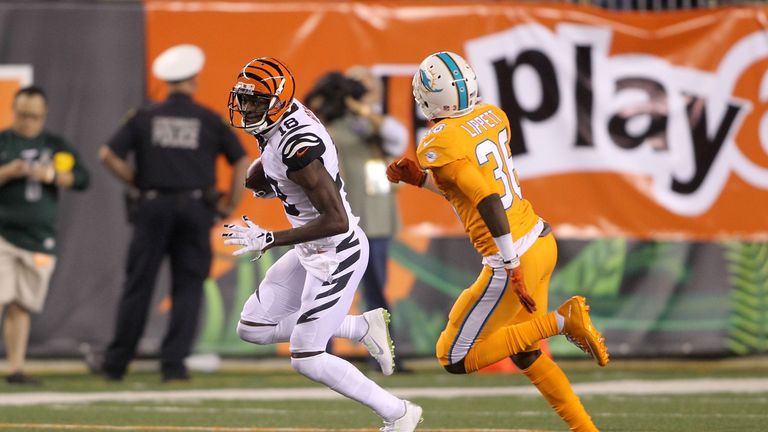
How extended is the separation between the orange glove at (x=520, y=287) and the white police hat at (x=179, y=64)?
13.9 ft

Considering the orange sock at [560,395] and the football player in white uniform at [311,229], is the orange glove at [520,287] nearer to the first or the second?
the orange sock at [560,395]

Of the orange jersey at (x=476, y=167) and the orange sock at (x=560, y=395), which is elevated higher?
the orange jersey at (x=476, y=167)

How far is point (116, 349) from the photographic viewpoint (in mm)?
10289

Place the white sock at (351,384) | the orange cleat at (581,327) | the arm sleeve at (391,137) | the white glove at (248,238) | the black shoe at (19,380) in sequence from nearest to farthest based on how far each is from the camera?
1. the white glove at (248,238)
2. the white sock at (351,384)
3. the orange cleat at (581,327)
4. the black shoe at (19,380)
5. the arm sleeve at (391,137)

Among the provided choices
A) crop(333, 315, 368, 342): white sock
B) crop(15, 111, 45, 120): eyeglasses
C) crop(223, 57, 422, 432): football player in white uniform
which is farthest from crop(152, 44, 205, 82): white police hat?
crop(333, 315, 368, 342): white sock

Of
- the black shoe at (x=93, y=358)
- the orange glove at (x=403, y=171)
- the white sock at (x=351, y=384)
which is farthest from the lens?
the black shoe at (x=93, y=358)

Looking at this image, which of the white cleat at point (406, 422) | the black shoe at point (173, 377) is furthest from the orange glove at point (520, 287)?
the black shoe at point (173, 377)

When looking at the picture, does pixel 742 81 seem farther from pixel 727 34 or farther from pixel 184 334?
pixel 184 334

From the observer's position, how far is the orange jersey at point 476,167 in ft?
22.1

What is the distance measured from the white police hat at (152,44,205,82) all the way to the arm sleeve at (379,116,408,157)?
1.41 m

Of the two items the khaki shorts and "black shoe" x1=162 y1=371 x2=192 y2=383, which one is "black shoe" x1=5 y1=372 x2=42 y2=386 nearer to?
the khaki shorts

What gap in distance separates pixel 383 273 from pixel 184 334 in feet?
5.00

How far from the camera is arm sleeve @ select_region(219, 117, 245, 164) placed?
10.3 metres

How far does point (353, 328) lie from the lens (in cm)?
709
